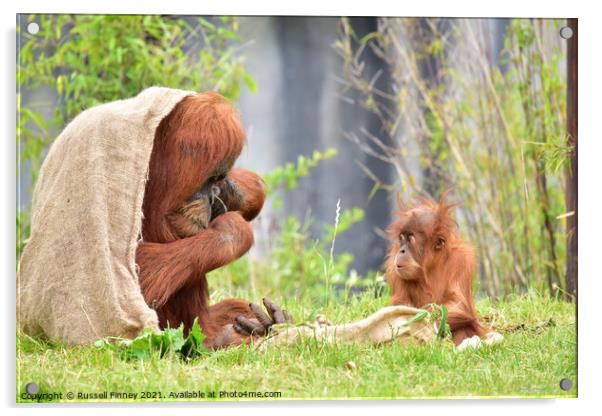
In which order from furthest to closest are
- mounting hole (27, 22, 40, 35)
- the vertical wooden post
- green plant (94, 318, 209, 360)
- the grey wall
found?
the grey wall
the vertical wooden post
mounting hole (27, 22, 40, 35)
green plant (94, 318, 209, 360)

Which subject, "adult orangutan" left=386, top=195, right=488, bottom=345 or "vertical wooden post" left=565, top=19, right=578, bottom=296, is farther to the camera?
"vertical wooden post" left=565, top=19, right=578, bottom=296

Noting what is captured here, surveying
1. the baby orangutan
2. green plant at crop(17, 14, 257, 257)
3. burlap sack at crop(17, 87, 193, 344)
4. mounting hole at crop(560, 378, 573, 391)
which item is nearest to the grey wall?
green plant at crop(17, 14, 257, 257)

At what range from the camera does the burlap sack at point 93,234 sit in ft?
10.1

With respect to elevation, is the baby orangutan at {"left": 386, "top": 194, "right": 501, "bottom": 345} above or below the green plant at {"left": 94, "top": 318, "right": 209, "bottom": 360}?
above

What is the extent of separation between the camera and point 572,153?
3.41 metres

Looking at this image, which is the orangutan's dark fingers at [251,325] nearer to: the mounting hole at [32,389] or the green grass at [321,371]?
the green grass at [321,371]

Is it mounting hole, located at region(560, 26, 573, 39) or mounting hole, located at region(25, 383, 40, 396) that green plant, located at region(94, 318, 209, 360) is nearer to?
mounting hole, located at region(25, 383, 40, 396)

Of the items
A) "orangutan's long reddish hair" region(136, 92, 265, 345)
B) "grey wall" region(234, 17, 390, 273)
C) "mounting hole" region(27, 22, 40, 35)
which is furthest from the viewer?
"grey wall" region(234, 17, 390, 273)

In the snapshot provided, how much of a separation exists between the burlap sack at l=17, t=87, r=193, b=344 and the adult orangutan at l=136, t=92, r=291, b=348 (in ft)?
0.21

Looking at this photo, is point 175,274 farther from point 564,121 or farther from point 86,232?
point 564,121

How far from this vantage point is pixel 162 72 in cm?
410

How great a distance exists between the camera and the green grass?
2.88 meters

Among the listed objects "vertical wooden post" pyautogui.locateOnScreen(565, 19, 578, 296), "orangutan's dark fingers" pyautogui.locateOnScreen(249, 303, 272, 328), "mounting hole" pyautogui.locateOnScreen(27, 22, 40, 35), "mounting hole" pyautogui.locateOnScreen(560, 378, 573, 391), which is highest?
"mounting hole" pyautogui.locateOnScreen(27, 22, 40, 35)
